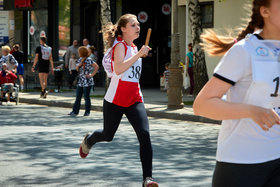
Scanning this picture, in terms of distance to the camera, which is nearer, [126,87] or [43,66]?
[126,87]

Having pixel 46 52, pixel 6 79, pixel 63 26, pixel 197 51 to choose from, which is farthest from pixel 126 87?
pixel 63 26

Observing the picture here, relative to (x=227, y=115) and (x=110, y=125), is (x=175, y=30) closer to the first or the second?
(x=110, y=125)

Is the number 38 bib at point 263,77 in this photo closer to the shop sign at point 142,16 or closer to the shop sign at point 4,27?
the shop sign at point 142,16

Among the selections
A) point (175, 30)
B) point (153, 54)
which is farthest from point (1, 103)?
point (153, 54)

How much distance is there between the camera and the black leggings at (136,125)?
590 cm

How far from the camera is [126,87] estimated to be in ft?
20.9

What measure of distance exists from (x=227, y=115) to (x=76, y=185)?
12.4 feet

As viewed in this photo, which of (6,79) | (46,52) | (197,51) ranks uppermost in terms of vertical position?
(197,51)

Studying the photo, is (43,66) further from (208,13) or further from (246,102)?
(246,102)

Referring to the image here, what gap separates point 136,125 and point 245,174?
3210 millimetres

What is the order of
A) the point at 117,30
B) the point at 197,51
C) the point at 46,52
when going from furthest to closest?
the point at 46,52, the point at 197,51, the point at 117,30

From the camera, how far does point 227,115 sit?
9.06 ft

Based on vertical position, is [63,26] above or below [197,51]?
above

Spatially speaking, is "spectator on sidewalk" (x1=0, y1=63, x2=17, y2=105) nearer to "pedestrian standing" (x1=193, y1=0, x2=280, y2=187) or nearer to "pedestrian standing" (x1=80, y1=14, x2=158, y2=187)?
"pedestrian standing" (x1=80, y1=14, x2=158, y2=187)
